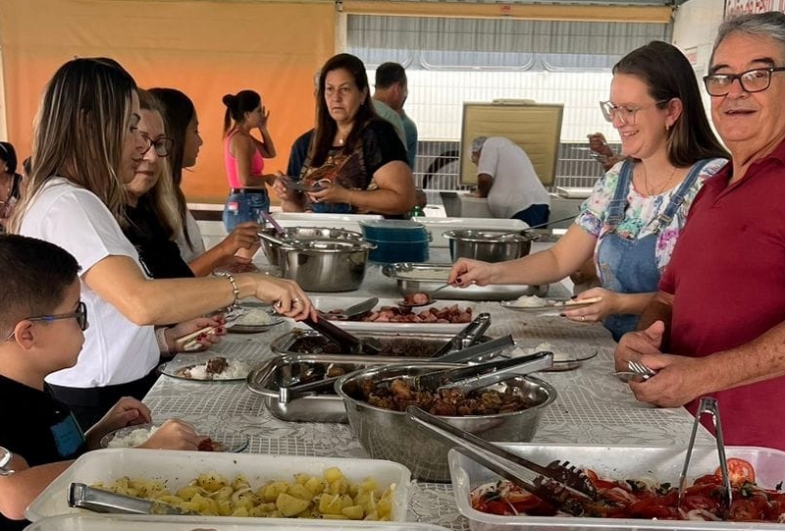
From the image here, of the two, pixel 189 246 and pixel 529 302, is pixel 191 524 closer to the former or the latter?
pixel 529 302

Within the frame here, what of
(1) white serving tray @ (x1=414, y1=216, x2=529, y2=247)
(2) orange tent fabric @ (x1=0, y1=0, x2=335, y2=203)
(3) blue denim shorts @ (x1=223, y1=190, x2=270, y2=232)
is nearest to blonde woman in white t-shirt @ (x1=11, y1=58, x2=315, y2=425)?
(1) white serving tray @ (x1=414, y1=216, x2=529, y2=247)

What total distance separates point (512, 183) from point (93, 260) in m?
4.32

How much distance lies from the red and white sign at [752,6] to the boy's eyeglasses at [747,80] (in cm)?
196

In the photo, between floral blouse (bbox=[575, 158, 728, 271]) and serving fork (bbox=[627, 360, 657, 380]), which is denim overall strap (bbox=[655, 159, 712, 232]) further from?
serving fork (bbox=[627, 360, 657, 380])

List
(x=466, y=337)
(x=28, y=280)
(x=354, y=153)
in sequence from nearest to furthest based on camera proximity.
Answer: (x=28, y=280)
(x=466, y=337)
(x=354, y=153)

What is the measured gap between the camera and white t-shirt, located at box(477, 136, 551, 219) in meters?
5.55

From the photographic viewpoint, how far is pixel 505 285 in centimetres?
257

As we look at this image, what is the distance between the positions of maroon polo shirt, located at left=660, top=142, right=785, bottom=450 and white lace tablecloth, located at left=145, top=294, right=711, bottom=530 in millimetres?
167

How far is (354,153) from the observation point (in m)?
3.47

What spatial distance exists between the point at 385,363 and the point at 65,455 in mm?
637

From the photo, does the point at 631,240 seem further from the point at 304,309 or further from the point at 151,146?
the point at 151,146

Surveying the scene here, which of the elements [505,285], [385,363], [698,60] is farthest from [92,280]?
[698,60]

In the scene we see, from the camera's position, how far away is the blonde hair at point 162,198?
2.24 metres

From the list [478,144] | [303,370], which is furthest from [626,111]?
[478,144]
